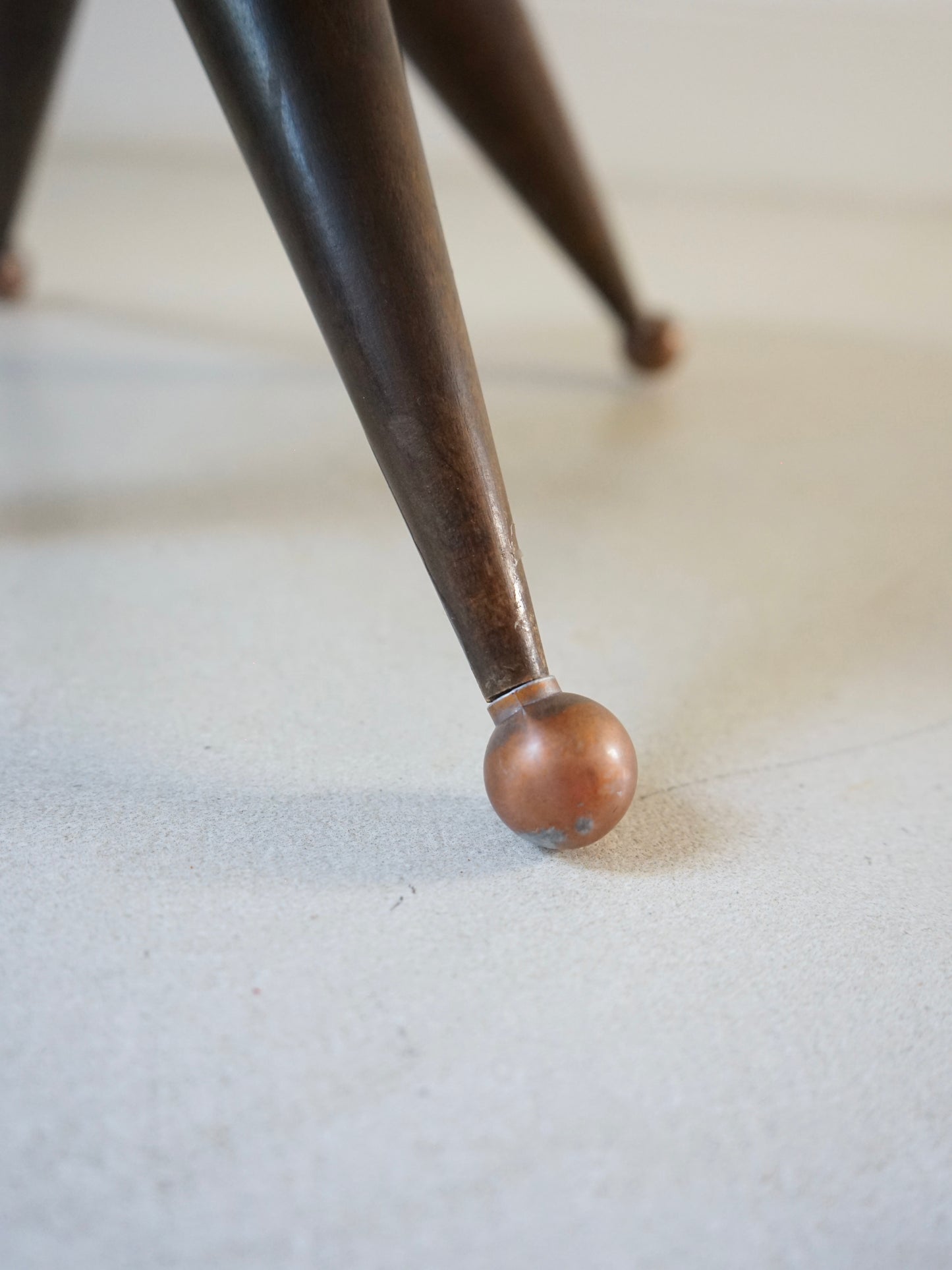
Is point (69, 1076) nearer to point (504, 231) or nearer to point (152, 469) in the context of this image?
point (152, 469)

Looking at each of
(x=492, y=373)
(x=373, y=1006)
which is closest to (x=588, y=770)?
(x=373, y=1006)

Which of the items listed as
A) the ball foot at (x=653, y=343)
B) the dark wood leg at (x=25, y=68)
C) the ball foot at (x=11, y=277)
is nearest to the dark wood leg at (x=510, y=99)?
the ball foot at (x=653, y=343)

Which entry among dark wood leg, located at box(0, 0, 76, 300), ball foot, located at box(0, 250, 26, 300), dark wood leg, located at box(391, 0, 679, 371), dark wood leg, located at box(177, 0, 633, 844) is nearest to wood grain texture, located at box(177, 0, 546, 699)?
dark wood leg, located at box(177, 0, 633, 844)

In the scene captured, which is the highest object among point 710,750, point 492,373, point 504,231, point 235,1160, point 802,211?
point 235,1160

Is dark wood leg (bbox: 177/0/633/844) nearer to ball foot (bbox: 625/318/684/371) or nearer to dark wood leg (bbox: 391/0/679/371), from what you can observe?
dark wood leg (bbox: 391/0/679/371)

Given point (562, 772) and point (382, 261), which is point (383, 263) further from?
point (562, 772)

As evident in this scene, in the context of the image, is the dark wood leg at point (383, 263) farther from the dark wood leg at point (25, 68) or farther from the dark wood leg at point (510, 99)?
the dark wood leg at point (25, 68)

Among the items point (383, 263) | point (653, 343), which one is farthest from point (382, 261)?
point (653, 343)
